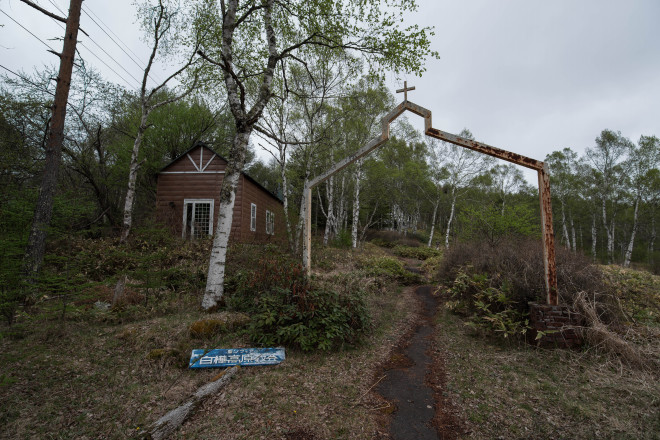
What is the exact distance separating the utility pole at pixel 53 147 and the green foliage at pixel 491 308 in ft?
29.5

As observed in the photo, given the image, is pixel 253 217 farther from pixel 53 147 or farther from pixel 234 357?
pixel 234 357

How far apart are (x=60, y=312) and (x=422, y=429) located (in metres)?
6.01

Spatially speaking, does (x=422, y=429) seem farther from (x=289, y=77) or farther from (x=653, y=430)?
(x=289, y=77)

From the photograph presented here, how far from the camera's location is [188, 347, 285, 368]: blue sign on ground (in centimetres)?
405

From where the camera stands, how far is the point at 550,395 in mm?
3523

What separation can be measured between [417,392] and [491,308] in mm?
3544

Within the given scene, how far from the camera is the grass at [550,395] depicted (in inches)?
114

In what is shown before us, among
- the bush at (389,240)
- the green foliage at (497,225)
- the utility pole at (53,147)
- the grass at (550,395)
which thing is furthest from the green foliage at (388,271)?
the bush at (389,240)

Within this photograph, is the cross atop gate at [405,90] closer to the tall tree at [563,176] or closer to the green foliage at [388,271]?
the green foliage at [388,271]

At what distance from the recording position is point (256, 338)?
15.6 feet

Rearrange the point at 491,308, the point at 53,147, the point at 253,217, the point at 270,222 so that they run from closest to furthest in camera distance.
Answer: the point at 491,308
the point at 53,147
the point at 253,217
the point at 270,222

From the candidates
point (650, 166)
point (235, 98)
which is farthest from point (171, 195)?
point (650, 166)

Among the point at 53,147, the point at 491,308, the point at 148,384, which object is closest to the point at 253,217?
the point at 53,147

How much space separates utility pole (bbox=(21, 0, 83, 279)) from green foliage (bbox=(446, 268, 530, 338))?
354 inches
